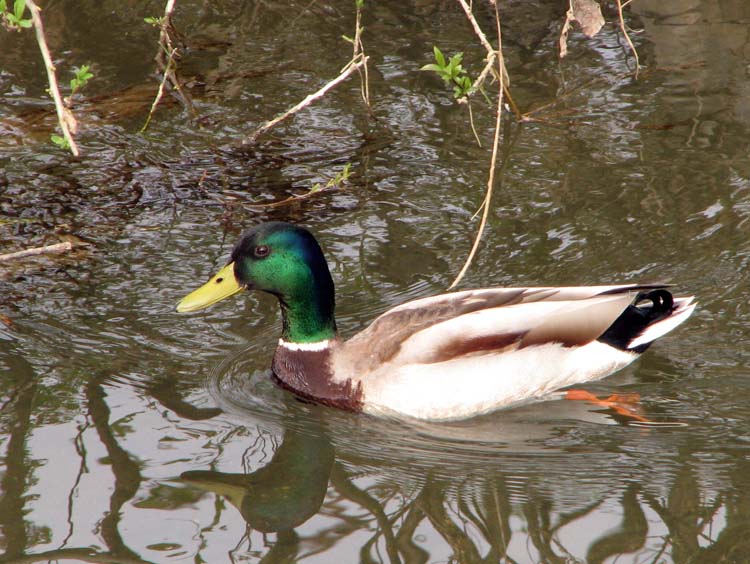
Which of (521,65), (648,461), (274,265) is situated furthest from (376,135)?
(648,461)

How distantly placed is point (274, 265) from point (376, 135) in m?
2.96

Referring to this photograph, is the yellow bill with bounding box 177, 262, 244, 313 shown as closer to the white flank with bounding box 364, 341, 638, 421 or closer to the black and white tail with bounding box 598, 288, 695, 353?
the white flank with bounding box 364, 341, 638, 421

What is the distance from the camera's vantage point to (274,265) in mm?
5684

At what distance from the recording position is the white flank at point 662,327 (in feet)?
19.5

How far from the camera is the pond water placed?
470 cm

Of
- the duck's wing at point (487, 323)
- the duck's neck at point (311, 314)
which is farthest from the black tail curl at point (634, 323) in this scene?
the duck's neck at point (311, 314)

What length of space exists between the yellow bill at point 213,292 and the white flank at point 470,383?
0.84m

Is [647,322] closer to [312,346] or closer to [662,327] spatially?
[662,327]

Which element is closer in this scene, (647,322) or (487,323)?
(487,323)

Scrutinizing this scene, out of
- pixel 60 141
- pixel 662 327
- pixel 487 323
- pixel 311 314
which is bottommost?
pixel 662 327

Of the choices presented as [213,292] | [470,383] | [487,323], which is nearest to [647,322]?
[487,323]

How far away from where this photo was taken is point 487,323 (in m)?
5.67

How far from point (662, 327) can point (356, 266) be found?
1892 millimetres

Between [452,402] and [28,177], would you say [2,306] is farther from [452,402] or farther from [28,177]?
[452,402]
